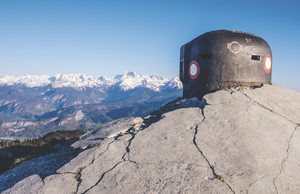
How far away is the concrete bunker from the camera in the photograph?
8367 mm

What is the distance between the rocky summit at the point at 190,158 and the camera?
3625mm

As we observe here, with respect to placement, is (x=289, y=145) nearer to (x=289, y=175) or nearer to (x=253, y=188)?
(x=289, y=175)

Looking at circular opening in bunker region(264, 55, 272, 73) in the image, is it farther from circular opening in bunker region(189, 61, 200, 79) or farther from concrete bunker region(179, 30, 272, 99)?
circular opening in bunker region(189, 61, 200, 79)

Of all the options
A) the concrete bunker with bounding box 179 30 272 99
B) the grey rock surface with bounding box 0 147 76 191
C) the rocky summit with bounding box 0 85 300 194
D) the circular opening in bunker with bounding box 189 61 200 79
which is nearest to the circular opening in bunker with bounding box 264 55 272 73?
the concrete bunker with bounding box 179 30 272 99

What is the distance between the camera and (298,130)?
5.52 m

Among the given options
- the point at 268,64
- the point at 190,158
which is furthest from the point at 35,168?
the point at 268,64

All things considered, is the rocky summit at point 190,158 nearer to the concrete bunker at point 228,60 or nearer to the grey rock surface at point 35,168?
the grey rock surface at point 35,168

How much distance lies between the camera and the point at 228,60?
8328mm

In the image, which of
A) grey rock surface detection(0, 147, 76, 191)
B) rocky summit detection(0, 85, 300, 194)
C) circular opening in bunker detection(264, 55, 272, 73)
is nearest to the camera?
rocky summit detection(0, 85, 300, 194)

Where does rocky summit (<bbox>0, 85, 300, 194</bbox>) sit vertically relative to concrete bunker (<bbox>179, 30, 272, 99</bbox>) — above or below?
below

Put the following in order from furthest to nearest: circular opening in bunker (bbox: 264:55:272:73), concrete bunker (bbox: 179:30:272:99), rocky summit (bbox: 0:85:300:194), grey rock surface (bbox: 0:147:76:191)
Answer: circular opening in bunker (bbox: 264:55:272:73)
concrete bunker (bbox: 179:30:272:99)
grey rock surface (bbox: 0:147:76:191)
rocky summit (bbox: 0:85:300:194)

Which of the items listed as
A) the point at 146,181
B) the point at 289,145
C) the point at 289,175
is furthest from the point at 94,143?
the point at 289,145

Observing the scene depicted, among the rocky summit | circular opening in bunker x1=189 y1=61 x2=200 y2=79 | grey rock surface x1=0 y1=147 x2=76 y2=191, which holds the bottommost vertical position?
grey rock surface x1=0 y1=147 x2=76 y2=191

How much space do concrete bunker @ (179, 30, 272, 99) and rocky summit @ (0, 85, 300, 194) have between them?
196 cm
